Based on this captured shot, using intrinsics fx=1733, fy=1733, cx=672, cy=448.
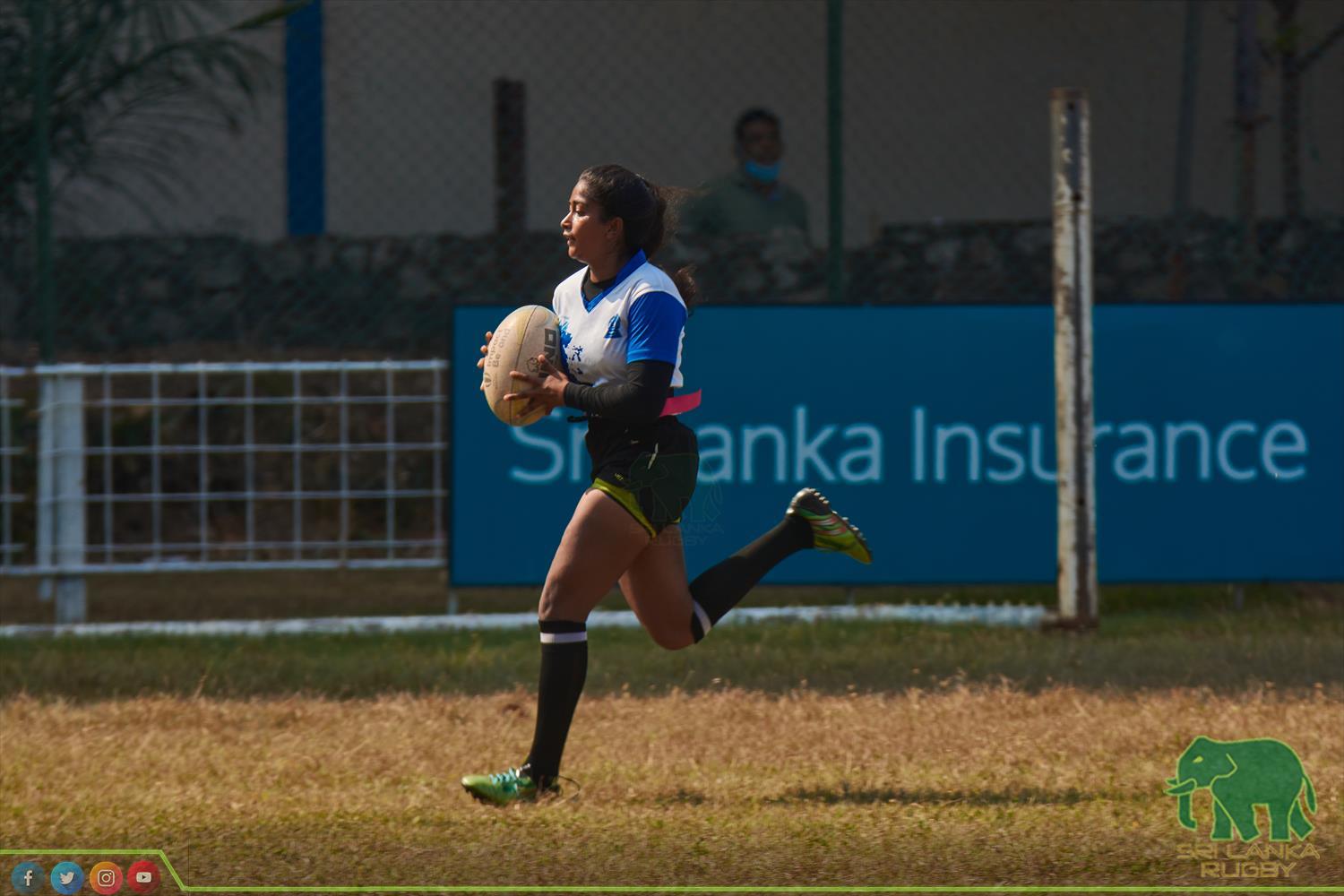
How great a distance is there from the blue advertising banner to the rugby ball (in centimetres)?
331

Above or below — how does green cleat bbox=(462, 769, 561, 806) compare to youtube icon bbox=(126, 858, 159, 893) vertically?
above

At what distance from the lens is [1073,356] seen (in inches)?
311

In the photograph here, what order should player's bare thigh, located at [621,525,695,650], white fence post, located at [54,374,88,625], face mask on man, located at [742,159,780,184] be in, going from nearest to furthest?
player's bare thigh, located at [621,525,695,650], white fence post, located at [54,374,88,625], face mask on man, located at [742,159,780,184]

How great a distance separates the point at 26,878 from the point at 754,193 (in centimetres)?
598

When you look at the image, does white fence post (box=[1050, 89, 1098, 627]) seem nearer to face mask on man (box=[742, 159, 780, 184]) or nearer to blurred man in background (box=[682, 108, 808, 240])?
blurred man in background (box=[682, 108, 808, 240])

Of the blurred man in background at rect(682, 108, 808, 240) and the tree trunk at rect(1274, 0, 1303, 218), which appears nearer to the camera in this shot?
the blurred man in background at rect(682, 108, 808, 240)

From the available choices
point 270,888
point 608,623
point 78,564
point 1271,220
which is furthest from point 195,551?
point 1271,220

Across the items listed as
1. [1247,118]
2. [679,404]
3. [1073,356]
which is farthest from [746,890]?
[1247,118]

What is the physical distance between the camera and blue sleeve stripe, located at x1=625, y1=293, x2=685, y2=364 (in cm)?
477

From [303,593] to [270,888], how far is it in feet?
18.2

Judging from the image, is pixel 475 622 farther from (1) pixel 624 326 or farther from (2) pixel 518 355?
(1) pixel 624 326

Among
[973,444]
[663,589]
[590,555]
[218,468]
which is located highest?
[973,444]

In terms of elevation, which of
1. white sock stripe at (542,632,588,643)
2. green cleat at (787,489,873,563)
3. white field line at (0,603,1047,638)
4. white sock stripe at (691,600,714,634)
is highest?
green cleat at (787,489,873,563)

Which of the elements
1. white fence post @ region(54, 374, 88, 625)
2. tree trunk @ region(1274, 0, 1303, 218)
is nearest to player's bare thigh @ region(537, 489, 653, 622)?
white fence post @ region(54, 374, 88, 625)
